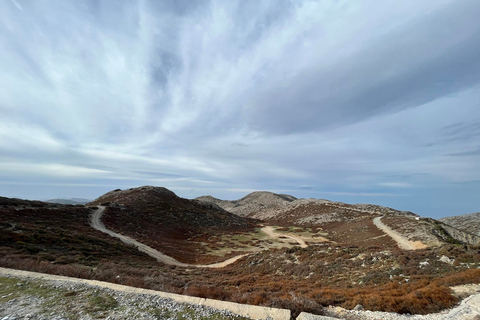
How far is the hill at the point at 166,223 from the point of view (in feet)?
136

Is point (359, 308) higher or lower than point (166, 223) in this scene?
higher

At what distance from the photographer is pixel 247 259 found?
3159cm

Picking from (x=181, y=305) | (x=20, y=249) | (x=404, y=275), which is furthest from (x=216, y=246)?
(x=181, y=305)

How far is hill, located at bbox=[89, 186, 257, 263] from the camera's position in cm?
4156

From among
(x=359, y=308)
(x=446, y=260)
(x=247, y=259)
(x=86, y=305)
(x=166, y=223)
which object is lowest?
(x=247, y=259)

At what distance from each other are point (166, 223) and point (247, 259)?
37.6m

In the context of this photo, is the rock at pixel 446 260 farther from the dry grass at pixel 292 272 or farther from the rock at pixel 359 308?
the rock at pixel 359 308

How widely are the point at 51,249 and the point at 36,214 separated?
78.0 ft

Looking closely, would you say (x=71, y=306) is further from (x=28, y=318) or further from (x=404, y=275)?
(x=404, y=275)

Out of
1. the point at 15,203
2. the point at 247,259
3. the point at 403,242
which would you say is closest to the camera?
the point at 403,242

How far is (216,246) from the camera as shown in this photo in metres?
45.7

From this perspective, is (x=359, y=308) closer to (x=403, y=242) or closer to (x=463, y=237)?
(x=403, y=242)

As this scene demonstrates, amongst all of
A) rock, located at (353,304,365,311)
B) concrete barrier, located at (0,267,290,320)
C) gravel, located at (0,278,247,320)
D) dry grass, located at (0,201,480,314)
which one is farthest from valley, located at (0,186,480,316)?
gravel, located at (0,278,247,320)

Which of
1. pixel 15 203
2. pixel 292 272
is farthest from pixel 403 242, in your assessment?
pixel 15 203
